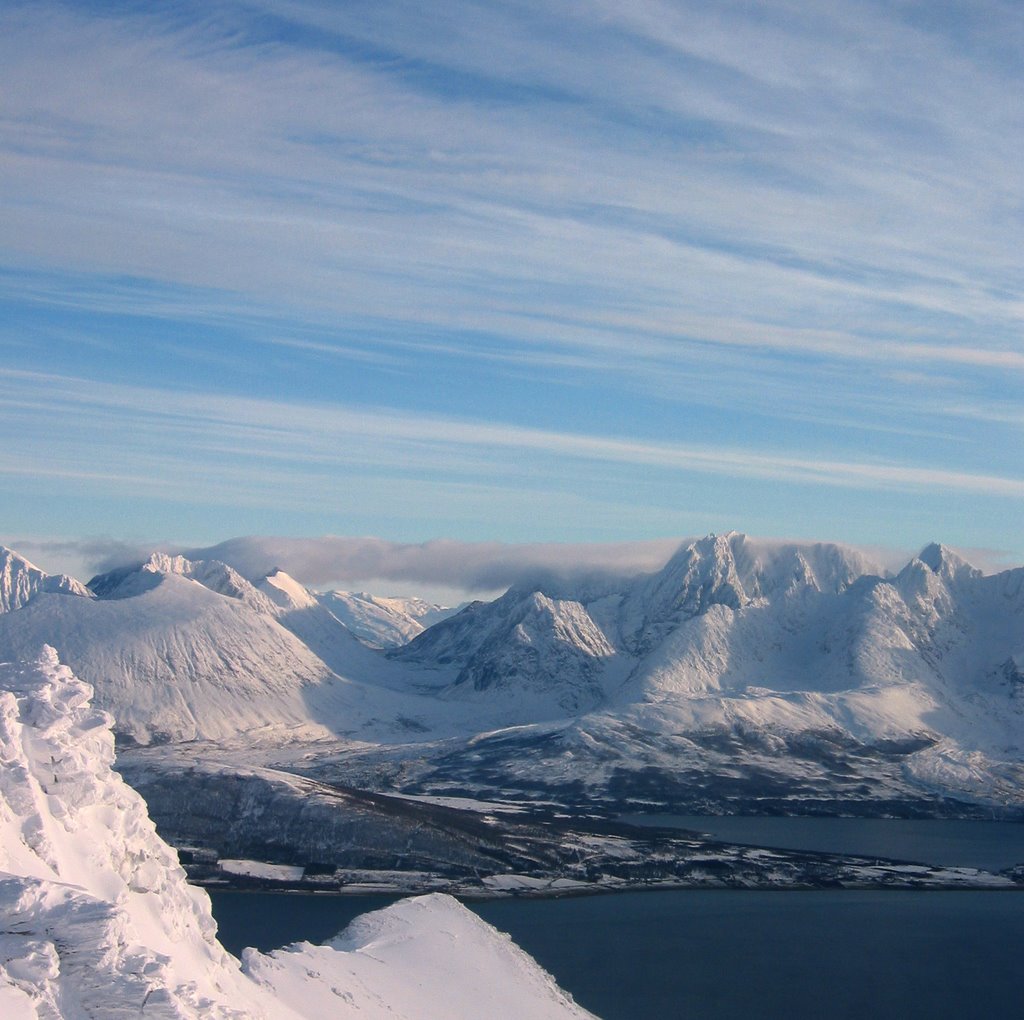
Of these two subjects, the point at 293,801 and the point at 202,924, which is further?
the point at 293,801

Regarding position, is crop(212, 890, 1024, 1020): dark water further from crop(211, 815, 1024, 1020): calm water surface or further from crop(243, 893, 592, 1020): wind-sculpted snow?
crop(243, 893, 592, 1020): wind-sculpted snow

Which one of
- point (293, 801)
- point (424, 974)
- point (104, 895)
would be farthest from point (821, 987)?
point (293, 801)

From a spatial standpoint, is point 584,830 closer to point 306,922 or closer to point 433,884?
point 433,884

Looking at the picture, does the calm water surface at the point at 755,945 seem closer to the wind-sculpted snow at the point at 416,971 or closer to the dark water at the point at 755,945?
the dark water at the point at 755,945

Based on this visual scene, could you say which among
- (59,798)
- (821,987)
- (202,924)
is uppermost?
(59,798)

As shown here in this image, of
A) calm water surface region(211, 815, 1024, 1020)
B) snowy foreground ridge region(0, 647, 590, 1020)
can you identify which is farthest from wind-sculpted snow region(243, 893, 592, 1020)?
calm water surface region(211, 815, 1024, 1020)

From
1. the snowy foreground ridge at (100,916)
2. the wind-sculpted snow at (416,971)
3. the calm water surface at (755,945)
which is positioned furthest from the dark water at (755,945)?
the snowy foreground ridge at (100,916)
